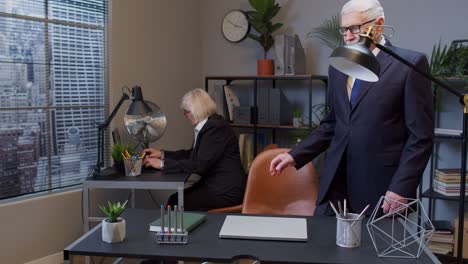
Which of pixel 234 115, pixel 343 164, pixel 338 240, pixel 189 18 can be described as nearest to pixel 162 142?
pixel 234 115

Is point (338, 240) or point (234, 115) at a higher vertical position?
point (234, 115)

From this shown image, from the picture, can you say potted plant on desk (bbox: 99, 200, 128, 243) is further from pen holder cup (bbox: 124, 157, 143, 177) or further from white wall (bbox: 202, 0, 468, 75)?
white wall (bbox: 202, 0, 468, 75)

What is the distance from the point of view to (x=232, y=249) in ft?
5.22

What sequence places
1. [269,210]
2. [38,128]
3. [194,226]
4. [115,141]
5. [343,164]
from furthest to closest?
1. [115,141]
2. [38,128]
3. [269,210]
4. [343,164]
5. [194,226]

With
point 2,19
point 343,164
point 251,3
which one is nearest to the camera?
point 343,164

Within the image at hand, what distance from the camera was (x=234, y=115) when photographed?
440 cm

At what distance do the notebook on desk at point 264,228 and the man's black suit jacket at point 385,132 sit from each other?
0.34m

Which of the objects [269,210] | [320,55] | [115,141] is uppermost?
[320,55]

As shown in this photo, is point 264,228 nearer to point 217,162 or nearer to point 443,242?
point 217,162

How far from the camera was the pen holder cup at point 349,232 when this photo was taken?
1.60 m

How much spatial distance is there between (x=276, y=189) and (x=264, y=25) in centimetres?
195

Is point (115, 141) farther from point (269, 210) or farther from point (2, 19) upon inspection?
point (269, 210)

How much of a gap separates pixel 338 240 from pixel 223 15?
348 cm

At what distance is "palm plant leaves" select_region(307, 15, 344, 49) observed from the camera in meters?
4.07
